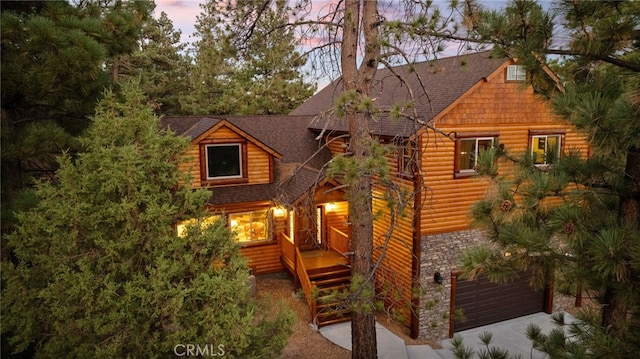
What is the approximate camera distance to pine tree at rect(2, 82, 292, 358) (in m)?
5.75

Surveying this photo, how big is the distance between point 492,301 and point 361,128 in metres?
8.06

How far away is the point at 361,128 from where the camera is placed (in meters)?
7.45

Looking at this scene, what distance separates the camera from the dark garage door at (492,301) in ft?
38.5

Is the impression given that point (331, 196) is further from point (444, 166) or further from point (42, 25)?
point (42, 25)

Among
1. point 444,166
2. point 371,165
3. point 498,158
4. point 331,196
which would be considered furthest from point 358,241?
point 331,196

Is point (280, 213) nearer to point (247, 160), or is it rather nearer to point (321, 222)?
point (321, 222)

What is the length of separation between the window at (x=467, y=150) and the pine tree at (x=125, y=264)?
698 cm

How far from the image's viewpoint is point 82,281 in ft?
18.5

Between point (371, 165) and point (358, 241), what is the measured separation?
104 inches

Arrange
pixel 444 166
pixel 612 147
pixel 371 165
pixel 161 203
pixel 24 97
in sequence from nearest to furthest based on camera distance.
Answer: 1. pixel 612 147
2. pixel 371 165
3. pixel 161 203
4. pixel 24 97
5. pixel 444 166

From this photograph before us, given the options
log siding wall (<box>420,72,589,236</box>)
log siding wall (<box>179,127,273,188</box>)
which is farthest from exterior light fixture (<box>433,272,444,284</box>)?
log siding wall (<box>179,127,273,188</box>)

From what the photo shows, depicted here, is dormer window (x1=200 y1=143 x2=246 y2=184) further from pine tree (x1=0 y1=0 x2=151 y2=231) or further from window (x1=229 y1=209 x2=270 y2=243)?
pine tree (x1=0 y1=0 x2=151 y2=231)

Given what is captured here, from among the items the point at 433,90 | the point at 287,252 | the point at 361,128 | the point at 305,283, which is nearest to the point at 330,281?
the point at 305,283

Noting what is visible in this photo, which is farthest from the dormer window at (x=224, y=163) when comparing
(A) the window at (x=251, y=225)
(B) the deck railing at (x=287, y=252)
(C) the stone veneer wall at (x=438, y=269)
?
(C) the stone veneer wall at (x=438, y=269)
